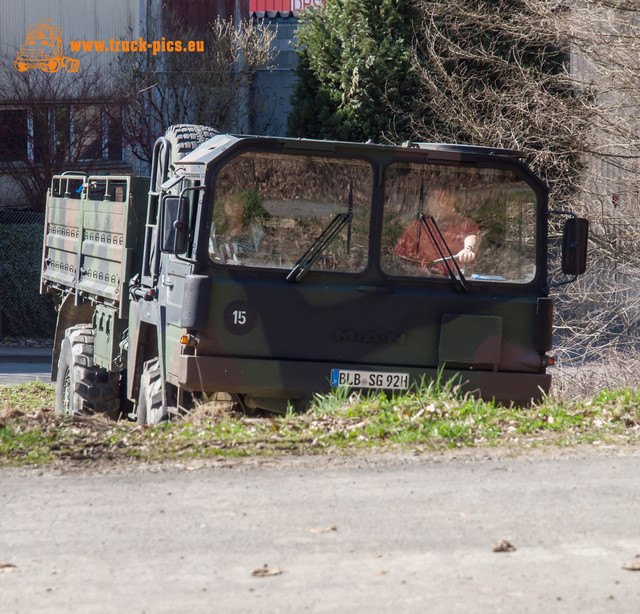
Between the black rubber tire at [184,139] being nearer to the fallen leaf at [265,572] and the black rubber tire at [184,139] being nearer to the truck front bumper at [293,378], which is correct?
the truck front bumper at [293,378]

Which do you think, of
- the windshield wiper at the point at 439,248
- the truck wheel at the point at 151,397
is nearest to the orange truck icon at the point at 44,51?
the truck wheel at the point at 151,397

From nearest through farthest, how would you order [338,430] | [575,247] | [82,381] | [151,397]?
[338,430] < [575,247] < [151,397] < [82,381]

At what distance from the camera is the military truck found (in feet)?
22.5

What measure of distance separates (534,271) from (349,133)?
12.4 meters

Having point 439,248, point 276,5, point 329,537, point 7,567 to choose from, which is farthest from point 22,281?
point 329,537

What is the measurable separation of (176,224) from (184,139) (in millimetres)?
1504

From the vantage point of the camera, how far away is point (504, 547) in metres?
4.00

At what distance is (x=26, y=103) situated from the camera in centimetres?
2106

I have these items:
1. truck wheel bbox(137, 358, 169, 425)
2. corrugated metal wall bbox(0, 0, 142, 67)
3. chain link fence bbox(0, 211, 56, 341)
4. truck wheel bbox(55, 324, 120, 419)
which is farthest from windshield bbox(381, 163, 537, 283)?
corrugated metal wall bbox(0, 0, 142, 67)

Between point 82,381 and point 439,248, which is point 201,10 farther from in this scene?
point 439,248

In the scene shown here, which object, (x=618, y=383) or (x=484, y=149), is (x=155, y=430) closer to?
(x=484, y=149)

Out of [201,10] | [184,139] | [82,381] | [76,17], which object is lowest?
[82,381]

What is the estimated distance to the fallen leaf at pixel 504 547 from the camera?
3.99 m

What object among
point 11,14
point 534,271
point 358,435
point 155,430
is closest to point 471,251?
point 534,271
